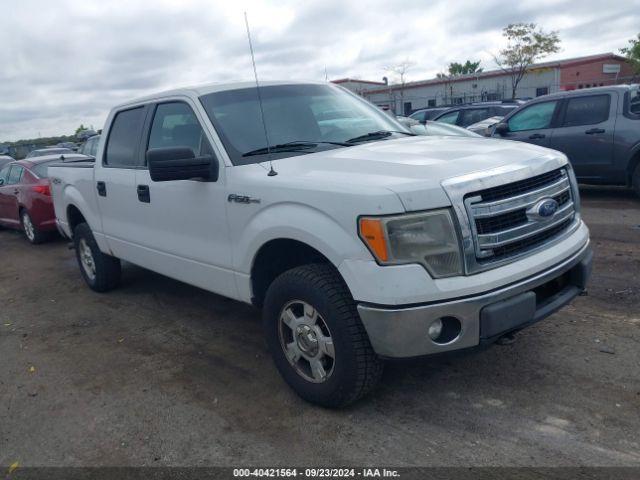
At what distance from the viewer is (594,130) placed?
29.1 feet

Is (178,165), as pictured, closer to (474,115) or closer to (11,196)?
(11,196)

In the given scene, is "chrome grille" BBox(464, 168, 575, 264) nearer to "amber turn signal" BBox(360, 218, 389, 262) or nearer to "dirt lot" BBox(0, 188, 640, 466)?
"amber turn signal" BBox(360, 218, 389, 262)

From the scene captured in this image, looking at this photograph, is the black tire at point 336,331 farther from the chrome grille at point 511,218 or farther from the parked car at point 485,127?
the parked car at point 485,127

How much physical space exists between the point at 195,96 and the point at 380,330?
2.41 m

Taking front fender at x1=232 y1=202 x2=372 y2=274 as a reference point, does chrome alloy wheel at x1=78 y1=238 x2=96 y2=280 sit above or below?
below

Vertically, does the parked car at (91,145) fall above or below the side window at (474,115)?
above

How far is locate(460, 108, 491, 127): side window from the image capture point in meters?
14.7

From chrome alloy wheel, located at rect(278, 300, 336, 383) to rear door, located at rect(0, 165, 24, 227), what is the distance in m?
8.51

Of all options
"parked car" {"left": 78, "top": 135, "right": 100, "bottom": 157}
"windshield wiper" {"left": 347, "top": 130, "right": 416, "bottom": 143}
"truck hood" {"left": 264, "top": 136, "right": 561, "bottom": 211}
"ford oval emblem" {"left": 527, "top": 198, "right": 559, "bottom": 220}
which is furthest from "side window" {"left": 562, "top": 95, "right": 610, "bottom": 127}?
"parked car" {"left": 78, "top": 135, "right": 100, "bottom": 157}

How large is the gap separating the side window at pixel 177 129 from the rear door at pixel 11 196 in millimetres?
6648

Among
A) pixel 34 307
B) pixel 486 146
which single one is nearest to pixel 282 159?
pixel 486 146

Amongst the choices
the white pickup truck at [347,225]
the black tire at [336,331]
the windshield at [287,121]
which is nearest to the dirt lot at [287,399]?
the black tire at [336,331]

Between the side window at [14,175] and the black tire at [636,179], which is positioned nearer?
the black tire at [636,179]

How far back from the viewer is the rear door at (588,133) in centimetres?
876
